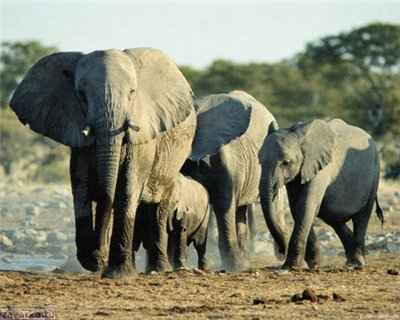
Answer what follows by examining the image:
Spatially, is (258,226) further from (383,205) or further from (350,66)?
(350,66)

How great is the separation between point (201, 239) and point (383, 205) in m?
8.04

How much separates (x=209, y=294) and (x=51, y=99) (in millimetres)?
1906

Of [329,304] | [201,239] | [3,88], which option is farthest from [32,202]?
[3,88]

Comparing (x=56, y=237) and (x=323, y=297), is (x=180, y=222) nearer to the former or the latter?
(x=323, y=297)

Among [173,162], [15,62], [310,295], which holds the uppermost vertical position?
[173,162]

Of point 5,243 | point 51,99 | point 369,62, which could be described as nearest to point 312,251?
point 51,99

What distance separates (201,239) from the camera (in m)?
11.3

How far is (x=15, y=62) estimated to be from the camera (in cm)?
3891

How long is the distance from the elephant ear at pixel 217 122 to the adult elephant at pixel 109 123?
3.61 feet

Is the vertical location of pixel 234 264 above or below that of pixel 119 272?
below

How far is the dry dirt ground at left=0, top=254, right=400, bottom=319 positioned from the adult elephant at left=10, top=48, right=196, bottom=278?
1.28ft

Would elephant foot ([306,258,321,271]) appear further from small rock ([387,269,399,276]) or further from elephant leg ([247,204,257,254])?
elephant leg ([247,204,257,254])

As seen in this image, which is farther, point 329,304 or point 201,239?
point 201,239

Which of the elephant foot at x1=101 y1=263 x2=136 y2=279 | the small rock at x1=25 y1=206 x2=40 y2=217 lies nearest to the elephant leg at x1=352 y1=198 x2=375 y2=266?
the elephant foot at x1=101 y1=263 x2=136 y2=279
